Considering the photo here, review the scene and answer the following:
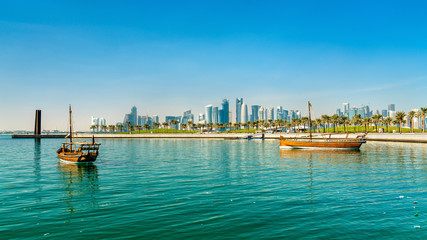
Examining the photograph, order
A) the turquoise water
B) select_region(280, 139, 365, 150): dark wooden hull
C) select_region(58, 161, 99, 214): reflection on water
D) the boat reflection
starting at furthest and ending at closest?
select_region(280, 139, 365, 150): dark wooden hull < the boat reflection < select_region(58, 161, 99, 214): reflection on water < the turquoise water

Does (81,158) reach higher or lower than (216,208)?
higher

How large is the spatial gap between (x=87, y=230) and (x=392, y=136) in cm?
13779

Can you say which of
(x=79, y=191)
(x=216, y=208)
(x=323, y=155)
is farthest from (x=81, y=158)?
(x=323, y=155)

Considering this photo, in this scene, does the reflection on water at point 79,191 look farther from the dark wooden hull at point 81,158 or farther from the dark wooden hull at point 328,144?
the dark wooden hull at point 328,144

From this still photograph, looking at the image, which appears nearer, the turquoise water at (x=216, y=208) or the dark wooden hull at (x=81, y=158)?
the turquoise water at (x=216, y=208)

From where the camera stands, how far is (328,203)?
799 inches

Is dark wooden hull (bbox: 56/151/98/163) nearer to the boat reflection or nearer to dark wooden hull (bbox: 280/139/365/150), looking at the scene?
the boat reflection

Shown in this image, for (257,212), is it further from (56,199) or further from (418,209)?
(56,199)

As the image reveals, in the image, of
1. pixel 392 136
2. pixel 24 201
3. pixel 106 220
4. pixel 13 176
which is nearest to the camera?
pixel 106 220

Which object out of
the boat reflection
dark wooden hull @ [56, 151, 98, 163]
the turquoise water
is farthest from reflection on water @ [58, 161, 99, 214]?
the boat reflection

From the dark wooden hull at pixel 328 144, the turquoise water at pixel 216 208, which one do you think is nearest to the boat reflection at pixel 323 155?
the dark wooden hull at pixel 328 144

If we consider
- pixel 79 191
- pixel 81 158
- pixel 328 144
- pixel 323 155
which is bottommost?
pixel 323 155

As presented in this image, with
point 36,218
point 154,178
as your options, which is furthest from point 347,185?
point 36,218

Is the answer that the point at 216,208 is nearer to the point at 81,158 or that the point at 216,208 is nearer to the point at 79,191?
the point at 79,191
